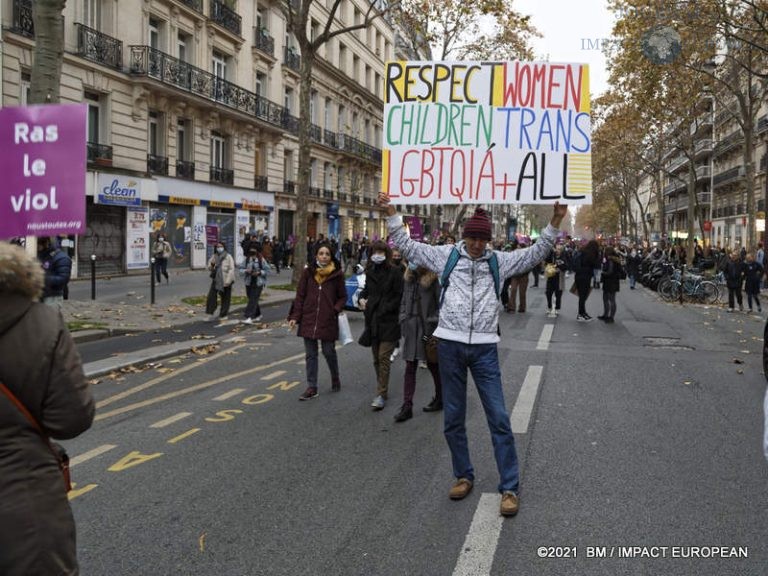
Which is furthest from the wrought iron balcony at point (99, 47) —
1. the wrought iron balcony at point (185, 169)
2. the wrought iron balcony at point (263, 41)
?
the wrought iron balcony at point (263, 41)

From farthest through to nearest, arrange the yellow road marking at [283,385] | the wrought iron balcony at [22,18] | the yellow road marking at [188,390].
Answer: the wrought iron balcony at [22,18] → the yellow road marking at [283,385] → the yellow road marking at [188,390]

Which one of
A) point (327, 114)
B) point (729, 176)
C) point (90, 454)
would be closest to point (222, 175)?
point (327, 114)

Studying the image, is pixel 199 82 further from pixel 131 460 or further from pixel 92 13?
pixel 131 460

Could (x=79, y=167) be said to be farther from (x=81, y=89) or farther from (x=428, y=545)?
(x=81, y=89)

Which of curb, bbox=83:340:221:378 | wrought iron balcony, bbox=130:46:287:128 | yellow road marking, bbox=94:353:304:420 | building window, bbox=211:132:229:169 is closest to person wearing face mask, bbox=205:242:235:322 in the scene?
curb, bbox=83:340:221:378

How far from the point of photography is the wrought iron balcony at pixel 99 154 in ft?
74.7

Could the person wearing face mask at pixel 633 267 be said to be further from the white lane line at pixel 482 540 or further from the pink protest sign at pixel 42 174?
the pink protest sign at pixel 42 174

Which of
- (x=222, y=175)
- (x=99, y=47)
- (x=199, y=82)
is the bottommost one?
(x=222, y=175)

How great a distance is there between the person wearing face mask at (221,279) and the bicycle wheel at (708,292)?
13815 mm

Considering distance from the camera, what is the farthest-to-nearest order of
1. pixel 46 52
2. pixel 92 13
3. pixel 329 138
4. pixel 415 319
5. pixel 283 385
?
pixel 329 138, pixel 92 13, pixel 46 52, pixel 283 385, pixel 415 319

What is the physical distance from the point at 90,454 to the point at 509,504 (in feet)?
10.5

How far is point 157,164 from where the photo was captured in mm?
26391

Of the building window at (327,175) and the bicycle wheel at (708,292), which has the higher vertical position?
the building window at (327,175)

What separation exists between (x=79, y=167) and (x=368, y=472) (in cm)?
311
